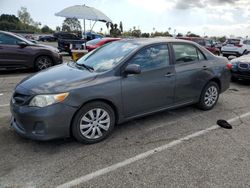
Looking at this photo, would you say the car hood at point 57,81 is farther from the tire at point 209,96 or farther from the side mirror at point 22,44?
the side mirror at point 22,44

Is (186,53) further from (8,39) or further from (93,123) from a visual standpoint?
(8,39)

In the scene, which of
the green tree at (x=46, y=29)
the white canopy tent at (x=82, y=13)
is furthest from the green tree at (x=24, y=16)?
the white canopy tent at (x=82, y=13)

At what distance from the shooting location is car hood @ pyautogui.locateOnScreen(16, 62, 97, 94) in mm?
3562

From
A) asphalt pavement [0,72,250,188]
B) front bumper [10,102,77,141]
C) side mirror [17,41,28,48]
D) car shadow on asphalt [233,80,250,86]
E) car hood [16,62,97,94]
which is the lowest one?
car shadow on asphalt [233,80,250,86]

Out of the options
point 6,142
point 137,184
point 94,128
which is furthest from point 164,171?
point 6,142

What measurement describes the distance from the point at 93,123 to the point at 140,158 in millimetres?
876

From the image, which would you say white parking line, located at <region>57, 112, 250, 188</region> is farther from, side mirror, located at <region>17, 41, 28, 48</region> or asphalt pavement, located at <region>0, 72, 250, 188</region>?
side mirror, located at <region>17, 41, 28, 48</region>

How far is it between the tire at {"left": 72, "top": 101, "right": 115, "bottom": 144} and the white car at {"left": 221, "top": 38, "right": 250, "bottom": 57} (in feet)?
59.7

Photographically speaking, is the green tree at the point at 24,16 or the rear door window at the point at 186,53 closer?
the rear door window at the point at 186,53

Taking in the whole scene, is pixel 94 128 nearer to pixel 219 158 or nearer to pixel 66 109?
pixel 66 109

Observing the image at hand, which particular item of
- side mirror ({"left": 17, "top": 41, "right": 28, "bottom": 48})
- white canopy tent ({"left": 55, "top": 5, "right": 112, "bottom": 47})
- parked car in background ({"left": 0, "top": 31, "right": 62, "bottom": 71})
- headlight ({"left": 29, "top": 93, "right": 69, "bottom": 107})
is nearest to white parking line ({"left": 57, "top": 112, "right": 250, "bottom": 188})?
headlight ({"left": 29, "top": 93, "right": 69, "bottom": 107})

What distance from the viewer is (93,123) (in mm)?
3836

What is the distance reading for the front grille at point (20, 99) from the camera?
11.6 feet

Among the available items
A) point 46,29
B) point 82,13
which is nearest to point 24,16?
point 46,29
